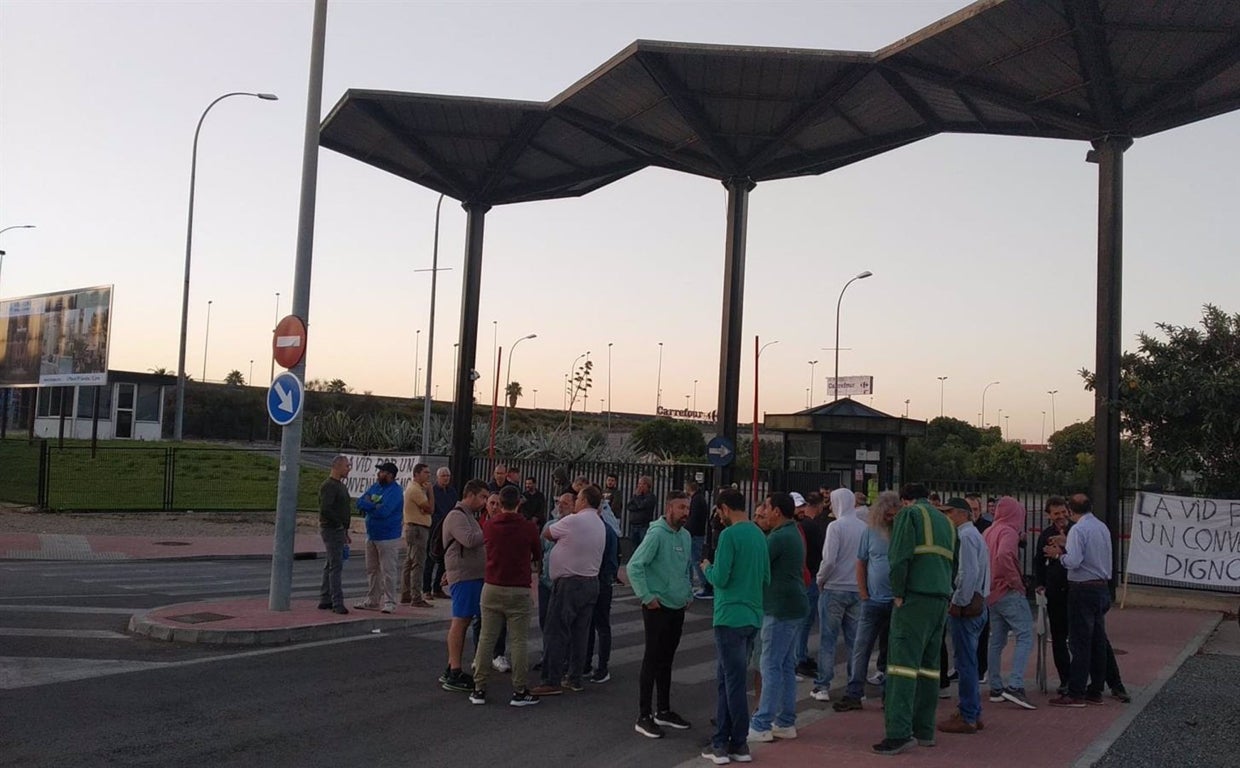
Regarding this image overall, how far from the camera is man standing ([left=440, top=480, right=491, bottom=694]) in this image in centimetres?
942

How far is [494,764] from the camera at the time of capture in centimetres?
711

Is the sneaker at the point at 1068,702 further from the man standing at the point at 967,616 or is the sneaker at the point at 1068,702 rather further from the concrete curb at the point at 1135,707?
the man standing at the point at 967,616

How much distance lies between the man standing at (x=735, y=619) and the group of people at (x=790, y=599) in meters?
0.01

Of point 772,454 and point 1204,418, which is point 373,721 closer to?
point 1204,418

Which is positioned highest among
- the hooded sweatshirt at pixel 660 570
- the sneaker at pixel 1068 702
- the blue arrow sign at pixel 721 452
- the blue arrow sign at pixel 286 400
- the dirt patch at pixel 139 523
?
the blue arrow sign at pixel 286 400

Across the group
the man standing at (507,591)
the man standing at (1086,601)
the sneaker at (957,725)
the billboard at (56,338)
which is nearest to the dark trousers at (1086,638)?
the man standing at (1086,601)

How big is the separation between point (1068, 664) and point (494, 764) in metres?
5.87

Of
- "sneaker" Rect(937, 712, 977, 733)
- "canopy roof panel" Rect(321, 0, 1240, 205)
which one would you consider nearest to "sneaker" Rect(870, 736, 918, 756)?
"sneaker" Rect(937, 712, 977, 733)

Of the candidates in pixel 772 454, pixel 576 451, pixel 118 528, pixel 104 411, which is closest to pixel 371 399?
pixel 104 411

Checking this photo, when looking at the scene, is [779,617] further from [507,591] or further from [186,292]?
[186,292]

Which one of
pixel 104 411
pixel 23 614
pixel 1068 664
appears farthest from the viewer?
pixel 104 411

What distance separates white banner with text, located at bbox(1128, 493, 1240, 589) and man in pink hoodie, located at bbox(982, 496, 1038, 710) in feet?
26.3

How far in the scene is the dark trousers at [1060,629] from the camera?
10.1 meters

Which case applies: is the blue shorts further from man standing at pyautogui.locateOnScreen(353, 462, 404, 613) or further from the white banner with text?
the white banner with text
